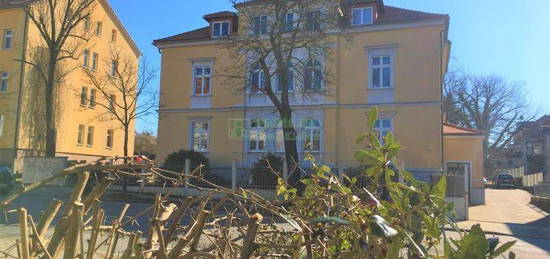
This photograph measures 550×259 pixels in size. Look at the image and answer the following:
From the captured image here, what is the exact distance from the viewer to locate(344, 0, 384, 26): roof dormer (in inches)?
1034

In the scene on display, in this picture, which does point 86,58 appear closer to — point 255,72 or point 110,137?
point 110,137

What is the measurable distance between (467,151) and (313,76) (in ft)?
31.9

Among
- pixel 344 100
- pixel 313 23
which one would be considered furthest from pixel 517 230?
pixel 313 23

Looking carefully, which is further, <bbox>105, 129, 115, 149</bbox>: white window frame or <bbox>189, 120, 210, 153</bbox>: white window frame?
<bbox>105, 129, 115, 149</bbox>: white window frame

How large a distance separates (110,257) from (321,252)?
78 cm

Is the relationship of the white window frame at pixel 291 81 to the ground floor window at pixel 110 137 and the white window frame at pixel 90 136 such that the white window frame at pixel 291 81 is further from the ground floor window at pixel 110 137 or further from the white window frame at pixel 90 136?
the ground floor window at pixel 110 137

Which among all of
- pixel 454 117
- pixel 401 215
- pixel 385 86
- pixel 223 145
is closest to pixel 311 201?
pixel 401 215

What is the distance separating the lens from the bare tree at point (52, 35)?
1184 inches

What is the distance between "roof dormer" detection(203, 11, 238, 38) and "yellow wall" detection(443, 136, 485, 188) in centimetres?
1389

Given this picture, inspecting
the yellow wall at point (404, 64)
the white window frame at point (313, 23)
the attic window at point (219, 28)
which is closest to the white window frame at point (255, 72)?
the white window frame at point (313, 23)

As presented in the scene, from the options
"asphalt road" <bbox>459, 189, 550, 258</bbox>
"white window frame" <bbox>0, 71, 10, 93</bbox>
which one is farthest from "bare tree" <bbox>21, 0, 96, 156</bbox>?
"asphalt road" <bbox>459, 189, 550, 258</bbox>

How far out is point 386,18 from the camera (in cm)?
2627

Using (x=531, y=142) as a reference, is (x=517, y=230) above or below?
below

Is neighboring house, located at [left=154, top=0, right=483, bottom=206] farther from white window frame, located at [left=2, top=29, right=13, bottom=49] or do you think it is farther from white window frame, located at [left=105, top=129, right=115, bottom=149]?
white window frame, located at [left=105, top=129, right=115, bottom=149]
